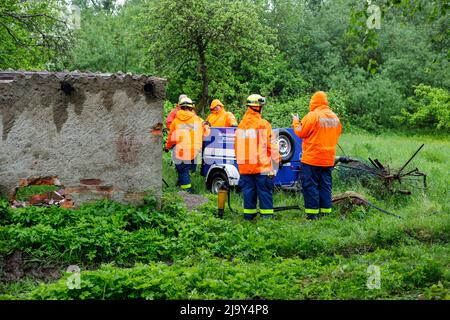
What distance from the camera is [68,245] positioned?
8.44 m

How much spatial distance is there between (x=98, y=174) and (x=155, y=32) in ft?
43.1

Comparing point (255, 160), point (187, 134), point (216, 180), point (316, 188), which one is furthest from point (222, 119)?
point (316, 188)

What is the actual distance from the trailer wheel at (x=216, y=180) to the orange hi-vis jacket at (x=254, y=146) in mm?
2180

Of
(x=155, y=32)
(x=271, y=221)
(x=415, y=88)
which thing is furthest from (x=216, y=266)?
(x=415, y=88)

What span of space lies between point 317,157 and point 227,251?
3027 mm

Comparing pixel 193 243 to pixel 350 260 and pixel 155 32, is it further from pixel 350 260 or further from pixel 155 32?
pixel 155 32

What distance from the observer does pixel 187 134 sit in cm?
1411

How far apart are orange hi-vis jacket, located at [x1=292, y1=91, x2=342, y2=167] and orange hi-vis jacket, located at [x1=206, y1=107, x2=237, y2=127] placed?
3.83m

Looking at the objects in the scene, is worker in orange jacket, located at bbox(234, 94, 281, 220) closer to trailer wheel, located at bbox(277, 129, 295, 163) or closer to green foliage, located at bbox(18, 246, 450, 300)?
trailer wheel, located at bbox(277, 129, 295, 163)

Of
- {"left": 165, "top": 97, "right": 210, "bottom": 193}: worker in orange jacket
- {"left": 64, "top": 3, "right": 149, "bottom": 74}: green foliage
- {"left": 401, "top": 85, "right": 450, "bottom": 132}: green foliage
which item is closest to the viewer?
{"left": 165, "top": 97, "right": 210, "bottom": 193}: worker in orange jacket

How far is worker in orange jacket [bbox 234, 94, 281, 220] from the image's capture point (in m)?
11.0

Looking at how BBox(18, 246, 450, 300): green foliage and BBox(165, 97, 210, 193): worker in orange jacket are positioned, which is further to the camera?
BBox(165, 97, 210, 193): worker in orange jacket

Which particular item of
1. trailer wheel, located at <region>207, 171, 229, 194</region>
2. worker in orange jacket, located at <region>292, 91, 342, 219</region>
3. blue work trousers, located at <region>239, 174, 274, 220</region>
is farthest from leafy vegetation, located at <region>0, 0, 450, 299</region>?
trailer wheel, located at <region>207, 171, 229, 194</region>

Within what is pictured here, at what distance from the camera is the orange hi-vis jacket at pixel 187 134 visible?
13.9m
